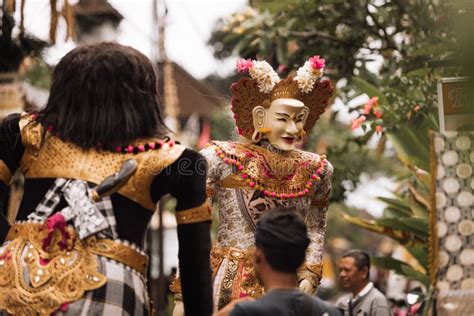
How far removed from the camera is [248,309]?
13.0 feet

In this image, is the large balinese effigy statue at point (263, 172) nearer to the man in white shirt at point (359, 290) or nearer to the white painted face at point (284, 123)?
the white painted face at point (284, 123)

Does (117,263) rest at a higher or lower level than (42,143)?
lower

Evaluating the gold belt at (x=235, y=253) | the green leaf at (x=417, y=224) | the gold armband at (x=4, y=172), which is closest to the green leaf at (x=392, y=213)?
the green leaf at (x=417, y=224)

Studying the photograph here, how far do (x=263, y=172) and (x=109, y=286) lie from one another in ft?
8.46

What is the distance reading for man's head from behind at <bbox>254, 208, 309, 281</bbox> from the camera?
13.5 ft

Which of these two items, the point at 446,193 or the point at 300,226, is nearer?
the point at 300,226

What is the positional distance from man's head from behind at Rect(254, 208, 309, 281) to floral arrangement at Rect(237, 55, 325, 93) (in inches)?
103

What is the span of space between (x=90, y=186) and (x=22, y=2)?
4056mm

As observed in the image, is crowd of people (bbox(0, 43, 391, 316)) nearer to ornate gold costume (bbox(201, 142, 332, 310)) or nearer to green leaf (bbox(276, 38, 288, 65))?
ornate gold costume (bbox(201, 142, 332, 310))

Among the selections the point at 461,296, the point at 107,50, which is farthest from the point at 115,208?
the point at 461,296

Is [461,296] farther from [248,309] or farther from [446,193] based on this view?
[248,309]

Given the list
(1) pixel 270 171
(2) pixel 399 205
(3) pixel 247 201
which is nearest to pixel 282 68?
(2) pixel 399 205

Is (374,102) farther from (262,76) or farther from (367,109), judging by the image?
(262,76)

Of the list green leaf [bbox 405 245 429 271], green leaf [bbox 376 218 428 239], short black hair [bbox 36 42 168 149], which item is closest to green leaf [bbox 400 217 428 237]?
green leaf [bbox 376 218 428 239]
